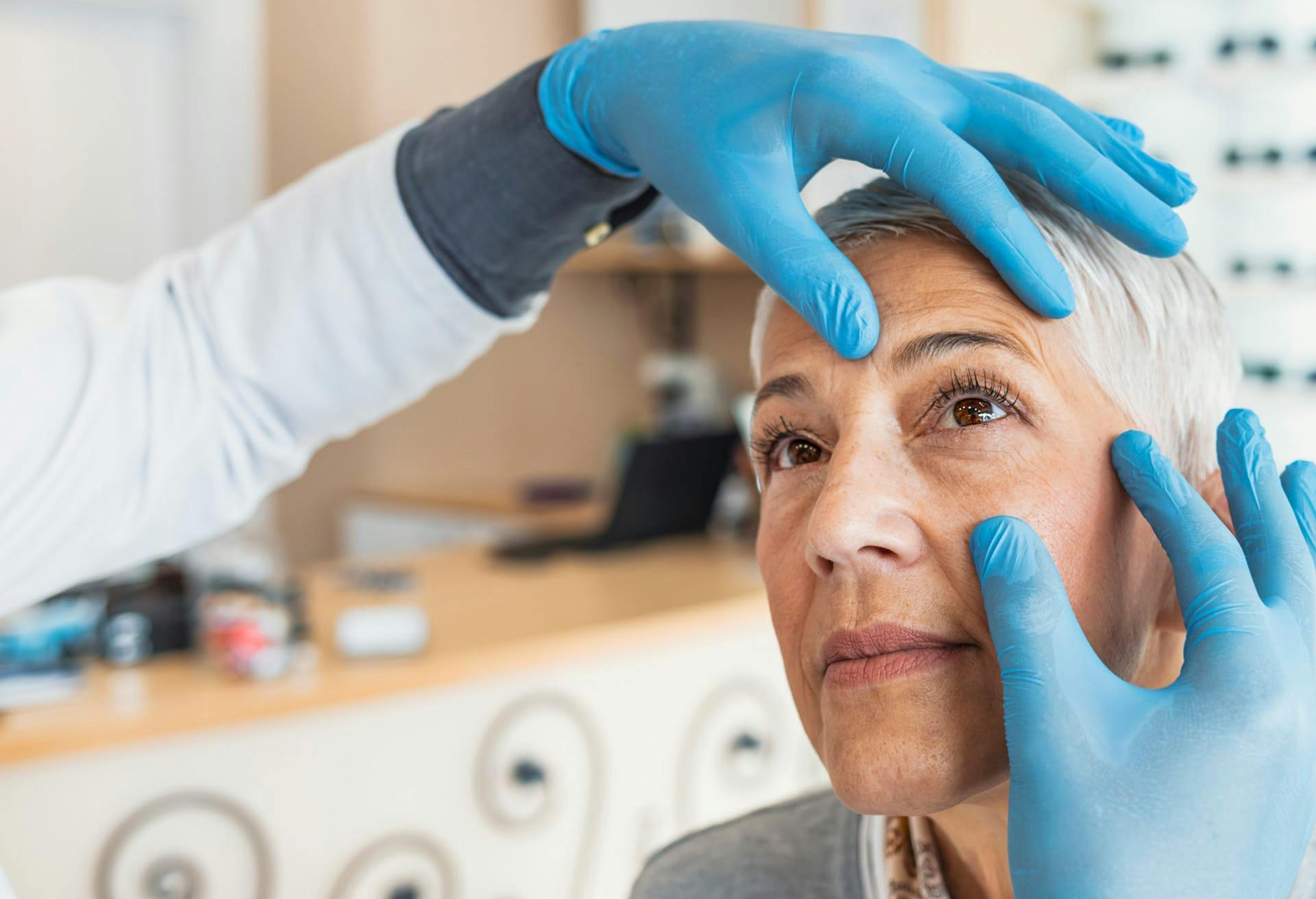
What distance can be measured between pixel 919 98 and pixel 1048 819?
0.49 m

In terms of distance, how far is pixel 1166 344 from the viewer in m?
0.83

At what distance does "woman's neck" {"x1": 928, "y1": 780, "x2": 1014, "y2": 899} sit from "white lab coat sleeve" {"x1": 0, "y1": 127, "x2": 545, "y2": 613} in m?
0.57

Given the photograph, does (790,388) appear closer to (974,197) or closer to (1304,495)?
(974,197)

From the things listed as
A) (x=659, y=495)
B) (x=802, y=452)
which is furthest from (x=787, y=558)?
(x=659, y=495)

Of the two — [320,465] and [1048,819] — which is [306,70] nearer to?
[320,465]

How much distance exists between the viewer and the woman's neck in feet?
2.74

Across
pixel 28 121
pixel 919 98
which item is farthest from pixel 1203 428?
pixel 28 121

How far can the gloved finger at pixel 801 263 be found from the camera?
772 mm

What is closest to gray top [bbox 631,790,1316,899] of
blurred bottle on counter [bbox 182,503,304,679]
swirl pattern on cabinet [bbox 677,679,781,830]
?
blurred bottle on counter [bbox 182,503,304,679]

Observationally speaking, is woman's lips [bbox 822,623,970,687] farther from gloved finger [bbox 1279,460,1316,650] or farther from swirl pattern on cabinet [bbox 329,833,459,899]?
swirl pattern on cabinet [bbox 329,833,459,899]

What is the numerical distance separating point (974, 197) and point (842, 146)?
0.11 meters

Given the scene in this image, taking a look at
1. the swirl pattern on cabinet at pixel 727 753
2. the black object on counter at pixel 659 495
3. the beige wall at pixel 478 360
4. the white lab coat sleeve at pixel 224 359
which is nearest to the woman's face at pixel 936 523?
the white lab coat sleeve at pixel 224 359

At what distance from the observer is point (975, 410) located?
80 cm

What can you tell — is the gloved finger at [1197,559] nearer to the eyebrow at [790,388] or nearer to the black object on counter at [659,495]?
the eyebrow at [790,388]
